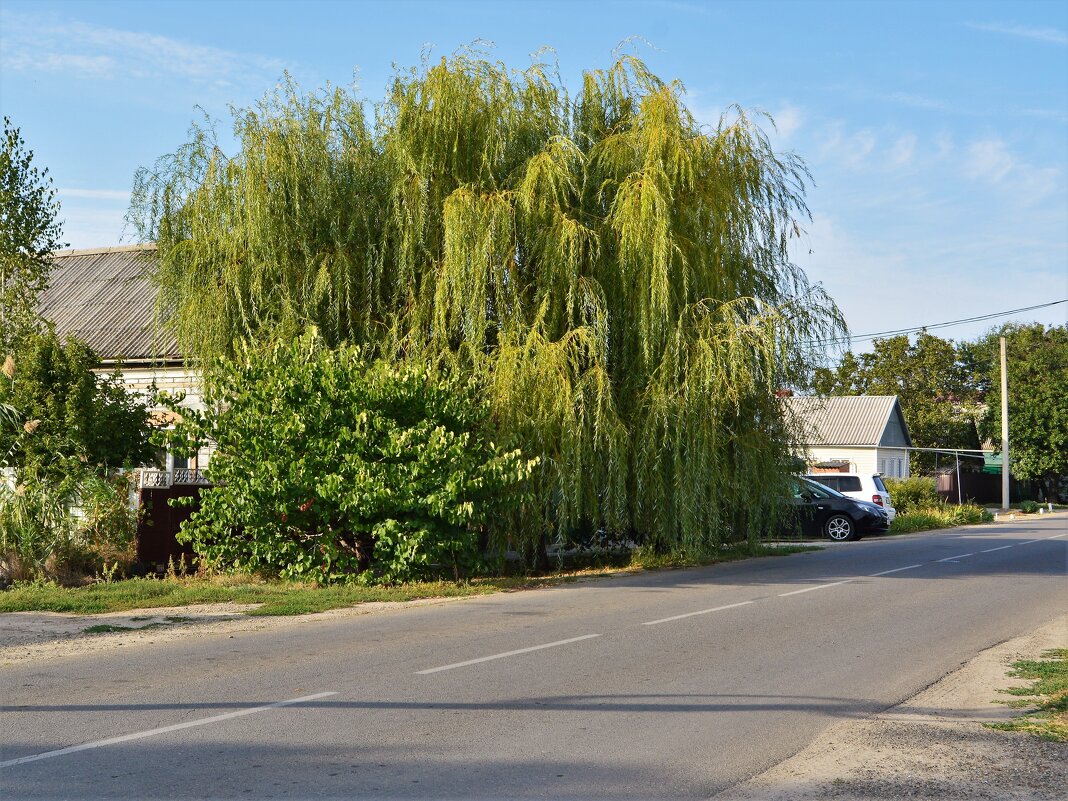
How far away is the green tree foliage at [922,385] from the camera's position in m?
67.1

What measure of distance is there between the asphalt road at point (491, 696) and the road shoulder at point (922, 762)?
0.20 m

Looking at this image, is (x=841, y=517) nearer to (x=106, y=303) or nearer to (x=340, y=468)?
(x=340, y=468)

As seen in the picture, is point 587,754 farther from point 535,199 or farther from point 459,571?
point 535,199

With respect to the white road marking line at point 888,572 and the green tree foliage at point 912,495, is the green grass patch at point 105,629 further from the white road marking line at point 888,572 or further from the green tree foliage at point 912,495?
the green tree foliage at point 912,495

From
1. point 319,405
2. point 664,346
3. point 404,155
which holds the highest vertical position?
point 404,155

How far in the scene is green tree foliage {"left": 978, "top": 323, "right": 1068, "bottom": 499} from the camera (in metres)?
58.2

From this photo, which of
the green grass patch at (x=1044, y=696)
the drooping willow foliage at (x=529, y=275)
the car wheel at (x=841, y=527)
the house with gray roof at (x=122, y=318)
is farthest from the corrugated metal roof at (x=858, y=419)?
the green grass patch at (x=1044, y=696)

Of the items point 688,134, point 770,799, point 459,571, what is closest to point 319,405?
point 459,571

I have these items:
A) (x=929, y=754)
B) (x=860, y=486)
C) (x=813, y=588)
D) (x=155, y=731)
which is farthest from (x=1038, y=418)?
(x=155, y=731)

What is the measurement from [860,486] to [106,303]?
2038 cm

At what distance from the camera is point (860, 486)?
31.4 metres

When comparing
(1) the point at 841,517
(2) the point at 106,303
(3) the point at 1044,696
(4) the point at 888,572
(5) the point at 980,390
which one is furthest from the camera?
(5) the point at 980,390

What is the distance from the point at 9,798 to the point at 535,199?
42.1 ft

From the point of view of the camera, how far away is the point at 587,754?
6.31 meters
